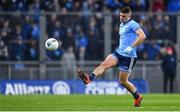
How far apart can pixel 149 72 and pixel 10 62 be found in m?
6.36

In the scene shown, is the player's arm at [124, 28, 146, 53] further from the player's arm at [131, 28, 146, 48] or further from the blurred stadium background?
the blurred stadium background

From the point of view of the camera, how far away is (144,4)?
115ft

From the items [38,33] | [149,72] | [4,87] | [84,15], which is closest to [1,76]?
[4,87]

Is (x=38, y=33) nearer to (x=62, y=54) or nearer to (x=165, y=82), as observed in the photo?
(x=62, y=54)

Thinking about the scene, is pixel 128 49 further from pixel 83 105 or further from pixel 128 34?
pixel 83 105

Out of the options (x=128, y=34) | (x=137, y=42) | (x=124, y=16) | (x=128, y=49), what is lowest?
(x=128, y=49)

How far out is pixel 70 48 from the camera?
3189cm

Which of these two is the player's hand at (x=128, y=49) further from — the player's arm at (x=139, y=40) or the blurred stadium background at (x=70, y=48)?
the blurred stadium background at (x=70, y=48)

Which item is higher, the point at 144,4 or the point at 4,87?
the point at 144,4

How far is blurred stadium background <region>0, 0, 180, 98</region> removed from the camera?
3175cm

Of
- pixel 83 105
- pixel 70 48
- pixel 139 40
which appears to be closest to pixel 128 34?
pixel 139 40

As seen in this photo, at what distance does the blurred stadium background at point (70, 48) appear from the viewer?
31.8 metres

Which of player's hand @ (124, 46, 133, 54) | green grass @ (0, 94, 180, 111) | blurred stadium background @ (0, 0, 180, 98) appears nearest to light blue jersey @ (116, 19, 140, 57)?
player's hand @ (124, 46, 133, 54)

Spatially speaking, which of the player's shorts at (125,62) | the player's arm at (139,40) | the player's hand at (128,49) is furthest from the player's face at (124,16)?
the player's shorts at (125,62)
